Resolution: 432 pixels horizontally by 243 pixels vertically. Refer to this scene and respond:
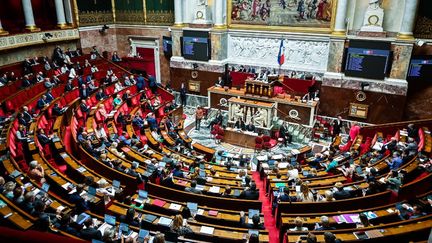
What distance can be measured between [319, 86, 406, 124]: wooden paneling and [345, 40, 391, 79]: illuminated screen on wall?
39.8 inches

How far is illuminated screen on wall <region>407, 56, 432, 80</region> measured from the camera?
1538 cm

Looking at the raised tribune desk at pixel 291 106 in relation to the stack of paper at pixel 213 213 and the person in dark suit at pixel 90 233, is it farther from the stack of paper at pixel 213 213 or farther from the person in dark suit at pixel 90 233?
the person in dark suit at pixel 90 233

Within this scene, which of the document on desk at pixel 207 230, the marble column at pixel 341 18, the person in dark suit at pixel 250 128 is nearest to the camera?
the document on desk at pixel 207 230

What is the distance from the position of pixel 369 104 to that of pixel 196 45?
1064 centimetres

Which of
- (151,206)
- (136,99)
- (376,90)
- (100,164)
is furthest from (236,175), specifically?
(376,90)

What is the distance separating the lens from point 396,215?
302 inches

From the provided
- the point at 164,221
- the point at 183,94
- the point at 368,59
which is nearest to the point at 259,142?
the point at 368,59

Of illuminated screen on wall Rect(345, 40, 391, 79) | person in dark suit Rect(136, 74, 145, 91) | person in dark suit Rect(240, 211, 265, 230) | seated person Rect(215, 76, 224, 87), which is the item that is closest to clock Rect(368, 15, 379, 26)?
illuminated screen on wall Rect(345, 40, 391, 79)

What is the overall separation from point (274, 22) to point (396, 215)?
13782 mm

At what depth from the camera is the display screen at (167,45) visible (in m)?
22.0

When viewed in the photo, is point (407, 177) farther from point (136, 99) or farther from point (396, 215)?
point (136, 99)

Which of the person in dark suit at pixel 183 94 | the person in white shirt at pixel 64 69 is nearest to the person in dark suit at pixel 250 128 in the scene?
the person in dark suit at pixel 183 94

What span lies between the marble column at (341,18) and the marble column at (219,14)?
21.7ft

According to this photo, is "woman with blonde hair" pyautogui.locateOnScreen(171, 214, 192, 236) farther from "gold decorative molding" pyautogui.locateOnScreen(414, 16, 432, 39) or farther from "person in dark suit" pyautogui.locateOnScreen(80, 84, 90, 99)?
"gold decorative molding" pyautogui.locateOnScreen(414, 16, 432, 39)
